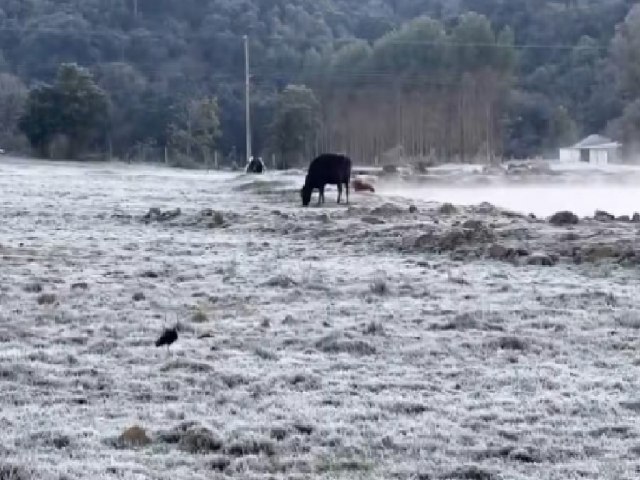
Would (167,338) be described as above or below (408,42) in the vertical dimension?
below

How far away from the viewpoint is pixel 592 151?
211 feet

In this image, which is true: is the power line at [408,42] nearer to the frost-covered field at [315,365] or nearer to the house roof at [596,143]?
the house roof at [596,143]

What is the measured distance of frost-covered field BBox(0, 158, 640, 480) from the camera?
20.3 ft

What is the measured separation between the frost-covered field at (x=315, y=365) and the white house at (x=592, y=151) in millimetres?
48211

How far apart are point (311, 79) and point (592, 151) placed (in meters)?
19.0

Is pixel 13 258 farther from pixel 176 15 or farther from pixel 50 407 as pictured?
pixel 176 15

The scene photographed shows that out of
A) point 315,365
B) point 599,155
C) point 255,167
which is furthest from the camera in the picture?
point 599,155

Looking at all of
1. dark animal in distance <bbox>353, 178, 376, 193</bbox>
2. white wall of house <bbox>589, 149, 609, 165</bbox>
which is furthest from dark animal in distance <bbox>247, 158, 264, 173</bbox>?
white wall of house <bbox>589, 149, 609, 165</bbox>

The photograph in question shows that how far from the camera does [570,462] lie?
239 inches

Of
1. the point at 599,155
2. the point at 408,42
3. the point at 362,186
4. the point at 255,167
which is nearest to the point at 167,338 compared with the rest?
the point at 362,186

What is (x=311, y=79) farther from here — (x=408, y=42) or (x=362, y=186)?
(x=362, y=186)

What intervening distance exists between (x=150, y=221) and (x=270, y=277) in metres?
9.30

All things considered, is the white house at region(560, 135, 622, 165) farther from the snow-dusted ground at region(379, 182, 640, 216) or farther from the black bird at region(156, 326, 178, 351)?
the black bird at region(156, 326, 178, 351)

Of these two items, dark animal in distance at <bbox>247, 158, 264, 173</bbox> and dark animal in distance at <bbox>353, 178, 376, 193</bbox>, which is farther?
dark animal in distance at <bbox>247, 158, 264, 173</bbox>
